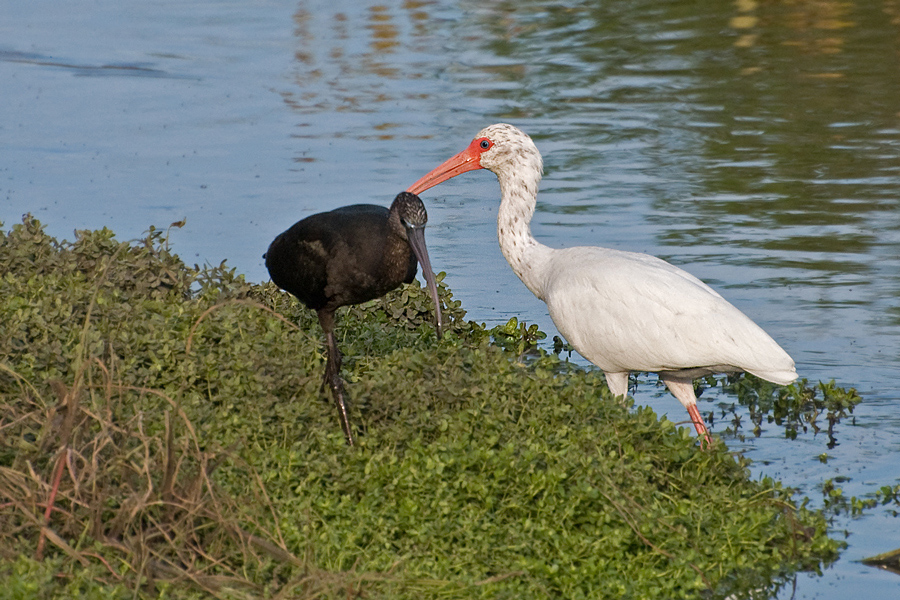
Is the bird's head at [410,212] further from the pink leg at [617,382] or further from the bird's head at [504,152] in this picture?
the pink leg at [617,382]

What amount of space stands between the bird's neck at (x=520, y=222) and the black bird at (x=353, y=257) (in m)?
0.94

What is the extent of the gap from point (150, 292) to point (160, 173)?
4.19m

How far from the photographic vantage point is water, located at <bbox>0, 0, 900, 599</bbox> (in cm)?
795

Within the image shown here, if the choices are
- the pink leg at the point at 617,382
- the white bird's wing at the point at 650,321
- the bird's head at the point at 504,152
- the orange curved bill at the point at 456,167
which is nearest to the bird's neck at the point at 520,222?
the bird's head at the point at 504,152

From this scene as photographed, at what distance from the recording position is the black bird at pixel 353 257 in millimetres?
5523

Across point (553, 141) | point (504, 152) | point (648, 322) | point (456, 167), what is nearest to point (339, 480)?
point (648, 322)

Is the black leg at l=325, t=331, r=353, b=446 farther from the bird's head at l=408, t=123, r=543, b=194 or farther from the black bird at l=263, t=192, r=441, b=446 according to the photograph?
the bird's head at l=408, t=123, r=543, b=194

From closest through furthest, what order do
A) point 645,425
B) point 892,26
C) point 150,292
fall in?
point 645,425 < point 150,292 < point 892,26

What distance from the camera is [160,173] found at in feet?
35.9

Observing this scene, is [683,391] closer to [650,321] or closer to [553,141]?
[650,321]

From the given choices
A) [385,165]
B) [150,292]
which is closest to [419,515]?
[150,292]

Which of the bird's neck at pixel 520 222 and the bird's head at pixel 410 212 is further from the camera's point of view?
the bird's neck at pixel 520 222

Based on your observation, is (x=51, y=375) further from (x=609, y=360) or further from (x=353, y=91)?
(x=353, y=91)

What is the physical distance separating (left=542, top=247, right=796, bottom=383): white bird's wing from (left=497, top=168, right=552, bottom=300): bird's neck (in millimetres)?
387
